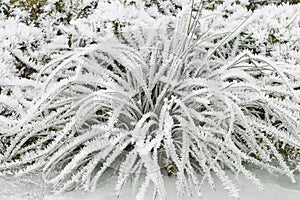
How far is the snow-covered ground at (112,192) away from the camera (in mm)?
2180

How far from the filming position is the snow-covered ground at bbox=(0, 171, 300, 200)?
218 cm

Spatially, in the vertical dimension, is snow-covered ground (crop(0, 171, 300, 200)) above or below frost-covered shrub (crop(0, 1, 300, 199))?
below

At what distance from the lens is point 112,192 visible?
87.2 inches

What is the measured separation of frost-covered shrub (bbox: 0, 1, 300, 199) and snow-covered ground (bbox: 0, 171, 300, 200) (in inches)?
1.7

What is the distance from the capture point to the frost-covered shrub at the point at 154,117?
86.9 inches

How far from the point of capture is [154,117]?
93.8 inches

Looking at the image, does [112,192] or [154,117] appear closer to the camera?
[112,192]

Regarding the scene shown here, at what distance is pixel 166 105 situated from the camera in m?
2.27

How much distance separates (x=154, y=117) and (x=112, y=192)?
414 millimetres

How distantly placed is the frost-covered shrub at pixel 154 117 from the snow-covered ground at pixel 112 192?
0.14ft

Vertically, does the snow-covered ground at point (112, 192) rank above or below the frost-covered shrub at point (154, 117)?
below

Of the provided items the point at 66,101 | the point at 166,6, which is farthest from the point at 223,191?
the point at 166,6

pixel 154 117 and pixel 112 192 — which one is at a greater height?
pixel 154 117

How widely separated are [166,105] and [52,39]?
956mm
